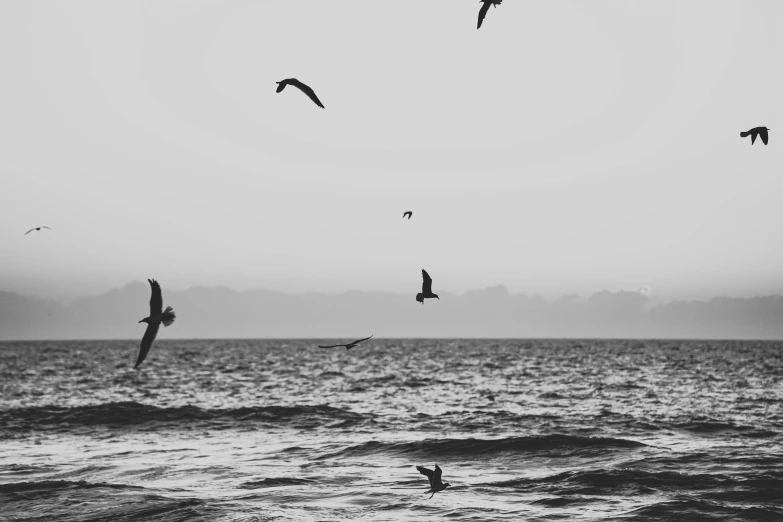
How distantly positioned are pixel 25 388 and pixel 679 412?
37.4 m

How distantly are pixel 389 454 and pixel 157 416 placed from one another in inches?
547

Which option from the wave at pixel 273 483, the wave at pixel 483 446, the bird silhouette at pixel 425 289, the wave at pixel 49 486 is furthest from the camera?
the wave at pixel 483 446

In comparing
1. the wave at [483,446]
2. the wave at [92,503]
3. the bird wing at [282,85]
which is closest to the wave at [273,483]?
the wave at [92,503]

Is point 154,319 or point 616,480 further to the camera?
point 616,480

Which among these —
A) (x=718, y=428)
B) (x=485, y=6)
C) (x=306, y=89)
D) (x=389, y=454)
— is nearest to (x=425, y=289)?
(x=306, y=89)

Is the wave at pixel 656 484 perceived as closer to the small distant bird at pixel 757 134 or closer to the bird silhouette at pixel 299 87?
the small distant bird at pixel 757 134

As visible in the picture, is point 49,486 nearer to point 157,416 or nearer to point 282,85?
point 282,85

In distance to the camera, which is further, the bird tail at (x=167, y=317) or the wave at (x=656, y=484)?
the wave at (x=656, y=484)

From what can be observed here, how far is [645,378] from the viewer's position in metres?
54.6

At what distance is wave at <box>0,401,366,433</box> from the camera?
1134 inches

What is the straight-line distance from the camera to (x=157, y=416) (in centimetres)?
3136

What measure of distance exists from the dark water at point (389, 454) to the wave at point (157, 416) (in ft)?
0.43

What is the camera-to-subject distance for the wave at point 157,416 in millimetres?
28816

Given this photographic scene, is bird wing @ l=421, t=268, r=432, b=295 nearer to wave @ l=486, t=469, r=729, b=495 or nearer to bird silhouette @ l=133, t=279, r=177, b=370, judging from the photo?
bird silhouette @ l=133, t=279, r=177, b=370
